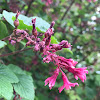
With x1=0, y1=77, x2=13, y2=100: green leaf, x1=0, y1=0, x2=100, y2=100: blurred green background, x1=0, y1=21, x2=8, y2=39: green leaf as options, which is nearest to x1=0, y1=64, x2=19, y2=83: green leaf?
x1=0, y1=77, x2=13, y2=100: green leaf

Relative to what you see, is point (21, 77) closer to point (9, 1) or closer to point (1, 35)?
point (1, 35)

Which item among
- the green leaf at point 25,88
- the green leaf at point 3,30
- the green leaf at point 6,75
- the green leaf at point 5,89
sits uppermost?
the green leaf at point 3,30

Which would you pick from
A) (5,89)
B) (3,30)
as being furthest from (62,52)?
(5,89)

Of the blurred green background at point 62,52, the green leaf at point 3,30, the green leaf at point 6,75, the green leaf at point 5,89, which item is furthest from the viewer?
Result: the blurred green background at point 62,52

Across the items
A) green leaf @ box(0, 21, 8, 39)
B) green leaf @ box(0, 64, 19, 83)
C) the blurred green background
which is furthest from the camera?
the blurred green background

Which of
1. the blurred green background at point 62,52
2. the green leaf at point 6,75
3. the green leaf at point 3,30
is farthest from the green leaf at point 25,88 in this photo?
the blurred green background at point 62,52

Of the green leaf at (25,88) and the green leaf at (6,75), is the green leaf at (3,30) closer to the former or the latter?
the green leaf at (6,75)

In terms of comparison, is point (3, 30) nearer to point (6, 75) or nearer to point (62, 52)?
point (6, 75)

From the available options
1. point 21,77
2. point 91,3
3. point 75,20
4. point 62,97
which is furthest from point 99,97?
point 21,77

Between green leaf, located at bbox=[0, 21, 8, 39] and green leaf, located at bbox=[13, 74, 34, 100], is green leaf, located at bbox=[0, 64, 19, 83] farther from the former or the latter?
green leaf, located at bbox=[0, 21, 8, 39]
